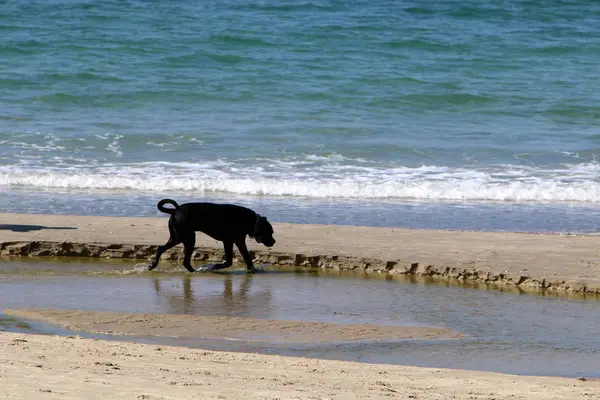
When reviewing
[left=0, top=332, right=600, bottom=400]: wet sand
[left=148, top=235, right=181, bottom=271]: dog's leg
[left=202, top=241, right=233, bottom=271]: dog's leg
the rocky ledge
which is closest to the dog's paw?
[left=148, top=235, right=181, bottom=271]: dog's leg

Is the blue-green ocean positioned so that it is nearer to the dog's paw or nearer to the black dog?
the black dog

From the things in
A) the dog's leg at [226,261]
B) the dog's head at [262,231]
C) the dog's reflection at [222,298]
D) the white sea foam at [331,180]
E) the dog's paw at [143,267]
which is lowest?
the dog's reflection at [222,298]

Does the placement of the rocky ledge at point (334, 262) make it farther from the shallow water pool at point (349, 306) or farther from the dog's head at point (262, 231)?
the dog's head at point (262, 231)

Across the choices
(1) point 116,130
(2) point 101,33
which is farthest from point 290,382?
(2) point 101,33

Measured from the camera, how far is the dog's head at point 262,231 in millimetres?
10594

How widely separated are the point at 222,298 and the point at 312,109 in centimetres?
1342

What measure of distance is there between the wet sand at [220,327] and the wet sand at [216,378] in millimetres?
880

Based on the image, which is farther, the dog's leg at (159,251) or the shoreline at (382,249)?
the dog's leg at (159,251)

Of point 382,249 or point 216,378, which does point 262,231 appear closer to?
point 382,249

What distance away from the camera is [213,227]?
10484mm

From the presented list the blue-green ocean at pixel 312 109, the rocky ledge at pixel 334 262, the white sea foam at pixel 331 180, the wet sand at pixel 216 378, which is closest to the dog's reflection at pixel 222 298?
the rocky ledge at pixel 334 262

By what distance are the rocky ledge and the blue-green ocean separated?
2902 millimetres

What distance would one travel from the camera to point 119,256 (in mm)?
11164

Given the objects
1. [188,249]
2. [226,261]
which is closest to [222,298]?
[188,249]
